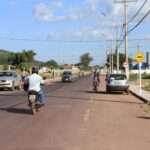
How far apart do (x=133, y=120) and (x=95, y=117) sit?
5.32ft

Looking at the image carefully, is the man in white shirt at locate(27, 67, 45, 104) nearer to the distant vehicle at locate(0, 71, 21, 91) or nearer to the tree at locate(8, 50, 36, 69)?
the distant vehicle at locate(0, 71, 21, 91)

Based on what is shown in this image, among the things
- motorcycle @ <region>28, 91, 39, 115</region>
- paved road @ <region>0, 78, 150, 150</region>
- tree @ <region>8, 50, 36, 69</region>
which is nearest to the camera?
paved road @ <region>0, 78, 150, 150</region>

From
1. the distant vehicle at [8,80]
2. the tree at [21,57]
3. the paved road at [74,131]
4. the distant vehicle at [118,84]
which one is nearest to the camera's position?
the paved road at [74,131]

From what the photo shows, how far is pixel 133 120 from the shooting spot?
64.4ft

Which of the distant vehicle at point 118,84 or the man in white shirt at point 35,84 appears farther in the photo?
the distant vehicle at point 118,84

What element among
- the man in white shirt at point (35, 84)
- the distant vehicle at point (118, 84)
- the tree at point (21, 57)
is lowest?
the distant vehicle at point (118, 84)

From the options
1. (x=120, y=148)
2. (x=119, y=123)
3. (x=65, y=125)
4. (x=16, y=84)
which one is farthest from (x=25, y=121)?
(x=16, y=84)

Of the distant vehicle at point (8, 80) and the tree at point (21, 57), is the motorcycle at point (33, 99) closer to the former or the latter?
the distant vehicle at point (8, 80)

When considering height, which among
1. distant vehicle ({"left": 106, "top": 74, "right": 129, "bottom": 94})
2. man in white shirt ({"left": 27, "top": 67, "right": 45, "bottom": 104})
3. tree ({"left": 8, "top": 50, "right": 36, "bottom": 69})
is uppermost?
tree ({"left": 8, "top": 50, "right": 36, "bottom": 69})

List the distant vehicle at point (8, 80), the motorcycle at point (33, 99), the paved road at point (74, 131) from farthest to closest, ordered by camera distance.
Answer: the distant vehicle at point (8, 80)
the motorcycle at point (33, 99)
the paved road at point (74, 131)

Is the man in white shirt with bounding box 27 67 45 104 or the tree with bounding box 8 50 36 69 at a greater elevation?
the tree with bounding box 8 50 36 69

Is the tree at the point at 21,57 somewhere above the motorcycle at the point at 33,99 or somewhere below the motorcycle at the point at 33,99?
above

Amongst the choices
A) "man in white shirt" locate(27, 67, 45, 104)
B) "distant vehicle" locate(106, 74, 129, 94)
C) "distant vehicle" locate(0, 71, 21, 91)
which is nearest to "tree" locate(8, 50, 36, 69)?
"distant vehicle" locate(0, 71, 21, 91)

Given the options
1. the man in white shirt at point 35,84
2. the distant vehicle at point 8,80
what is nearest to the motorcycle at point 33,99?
the man in white shirt at point 35,84
